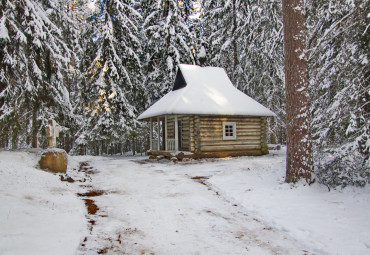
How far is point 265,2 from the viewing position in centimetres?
1141

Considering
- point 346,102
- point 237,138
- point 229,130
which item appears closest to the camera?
point 346,102

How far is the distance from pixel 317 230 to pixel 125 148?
41688 millimetres

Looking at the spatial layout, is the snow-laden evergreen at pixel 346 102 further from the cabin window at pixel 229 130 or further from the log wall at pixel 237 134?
the cabin window at pixel 229 130

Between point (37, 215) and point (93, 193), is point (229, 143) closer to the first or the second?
point (93, 193)

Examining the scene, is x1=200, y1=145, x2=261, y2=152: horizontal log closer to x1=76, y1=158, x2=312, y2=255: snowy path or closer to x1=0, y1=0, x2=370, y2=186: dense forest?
x1=0, y1=0, x2=370, y2=186: dense forest

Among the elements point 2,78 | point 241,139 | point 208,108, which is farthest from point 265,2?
point 2,78

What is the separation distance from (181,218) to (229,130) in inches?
506

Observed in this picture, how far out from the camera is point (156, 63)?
85.9 feet

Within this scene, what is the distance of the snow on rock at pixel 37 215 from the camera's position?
3613 millimetres

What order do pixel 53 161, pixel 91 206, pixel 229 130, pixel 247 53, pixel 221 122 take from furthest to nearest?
pixel 247 53 → pixel 229 130 → pixel 221 122 → pixel 53 161 → pixel 91 206

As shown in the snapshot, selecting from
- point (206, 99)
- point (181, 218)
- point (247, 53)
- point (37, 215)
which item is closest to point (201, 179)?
point (181, 218)

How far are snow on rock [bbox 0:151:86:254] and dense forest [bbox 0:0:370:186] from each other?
559 centimetres

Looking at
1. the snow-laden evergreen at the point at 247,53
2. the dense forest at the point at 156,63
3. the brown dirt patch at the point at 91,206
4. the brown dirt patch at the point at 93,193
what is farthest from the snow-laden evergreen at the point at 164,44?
the brown dirt patch at the point at 91,206

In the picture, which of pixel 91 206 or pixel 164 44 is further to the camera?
pixel 164 44
